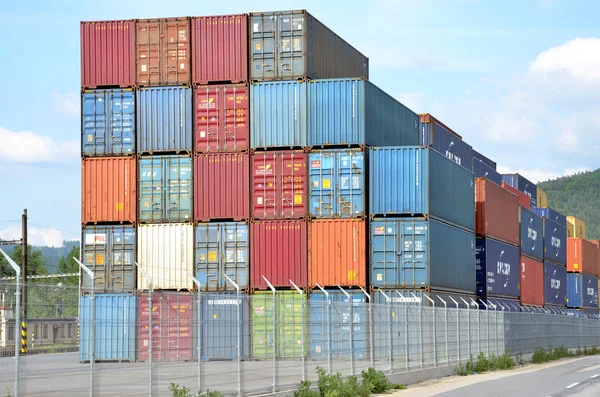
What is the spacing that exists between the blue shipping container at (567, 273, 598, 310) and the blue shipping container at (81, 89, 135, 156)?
150ft

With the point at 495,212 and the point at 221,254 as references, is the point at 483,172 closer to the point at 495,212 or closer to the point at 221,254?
the point at 495,212

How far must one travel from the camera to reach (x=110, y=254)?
3634cm

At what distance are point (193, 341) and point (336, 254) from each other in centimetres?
1941

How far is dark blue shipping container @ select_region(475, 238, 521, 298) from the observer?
4772 cm

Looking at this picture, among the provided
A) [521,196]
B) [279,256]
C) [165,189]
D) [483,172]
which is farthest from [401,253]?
[521,196]

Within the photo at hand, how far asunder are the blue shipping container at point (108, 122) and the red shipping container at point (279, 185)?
4.65 meters

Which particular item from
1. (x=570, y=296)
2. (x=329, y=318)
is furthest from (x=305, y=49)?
(x=570, y=296)

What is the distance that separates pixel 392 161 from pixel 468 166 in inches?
705

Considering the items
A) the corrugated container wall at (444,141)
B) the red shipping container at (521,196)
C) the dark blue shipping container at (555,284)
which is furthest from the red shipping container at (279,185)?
the dark blue shipping container at (555,284)

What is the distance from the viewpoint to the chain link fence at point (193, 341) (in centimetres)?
1312

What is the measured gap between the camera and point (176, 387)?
53.0 feet

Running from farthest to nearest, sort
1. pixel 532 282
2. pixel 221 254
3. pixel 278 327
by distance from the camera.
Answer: pixel 532 282 → pixel 221 254 → pixel 278 327

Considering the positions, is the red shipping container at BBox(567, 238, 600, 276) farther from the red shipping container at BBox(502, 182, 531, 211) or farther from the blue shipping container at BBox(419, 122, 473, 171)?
the blue shipping container at BBox(419, 122, 473, 171)

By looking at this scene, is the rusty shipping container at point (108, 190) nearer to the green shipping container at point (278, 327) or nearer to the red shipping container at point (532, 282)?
the green shipping container at point (278, 327)
